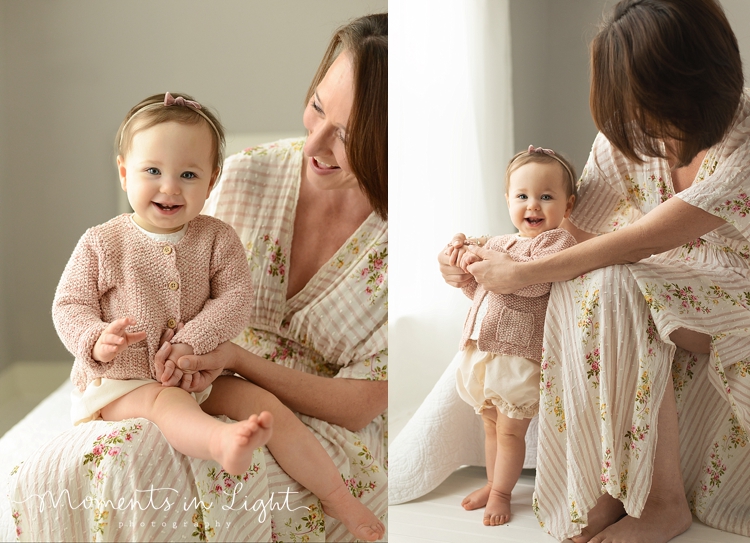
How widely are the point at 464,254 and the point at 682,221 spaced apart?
41 cm

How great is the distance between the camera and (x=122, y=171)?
1241 mm

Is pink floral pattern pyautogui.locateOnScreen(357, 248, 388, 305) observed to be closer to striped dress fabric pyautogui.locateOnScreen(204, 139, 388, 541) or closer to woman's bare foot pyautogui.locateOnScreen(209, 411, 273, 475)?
striped dress fabric pyautogui.locateOnScreen(204, 139, 388, 541)

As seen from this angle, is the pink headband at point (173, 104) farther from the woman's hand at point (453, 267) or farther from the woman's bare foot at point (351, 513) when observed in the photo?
the woman's bare foot at point (351, 513)

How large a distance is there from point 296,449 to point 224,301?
0.29m

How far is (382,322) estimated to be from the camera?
4.68ft

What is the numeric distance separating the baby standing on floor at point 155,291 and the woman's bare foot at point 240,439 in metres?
0.06

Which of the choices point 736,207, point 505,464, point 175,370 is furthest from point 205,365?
point 736,207

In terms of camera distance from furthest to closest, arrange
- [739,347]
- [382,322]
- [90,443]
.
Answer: [382,322] < [739,347] < [90,443]

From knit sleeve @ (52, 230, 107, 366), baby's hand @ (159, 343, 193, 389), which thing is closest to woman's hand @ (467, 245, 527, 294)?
baby's hand @ (159, 343, 193, 389)

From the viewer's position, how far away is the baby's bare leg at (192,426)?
3.59 ft

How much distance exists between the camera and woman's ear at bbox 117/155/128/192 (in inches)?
48.8

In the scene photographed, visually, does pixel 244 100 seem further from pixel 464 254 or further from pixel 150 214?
pixel 464 254

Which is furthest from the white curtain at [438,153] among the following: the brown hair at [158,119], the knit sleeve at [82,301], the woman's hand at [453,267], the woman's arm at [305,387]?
the knit sleeve at [82,301]

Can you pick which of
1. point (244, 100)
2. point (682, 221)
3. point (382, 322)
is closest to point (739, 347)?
point (682, 221)
